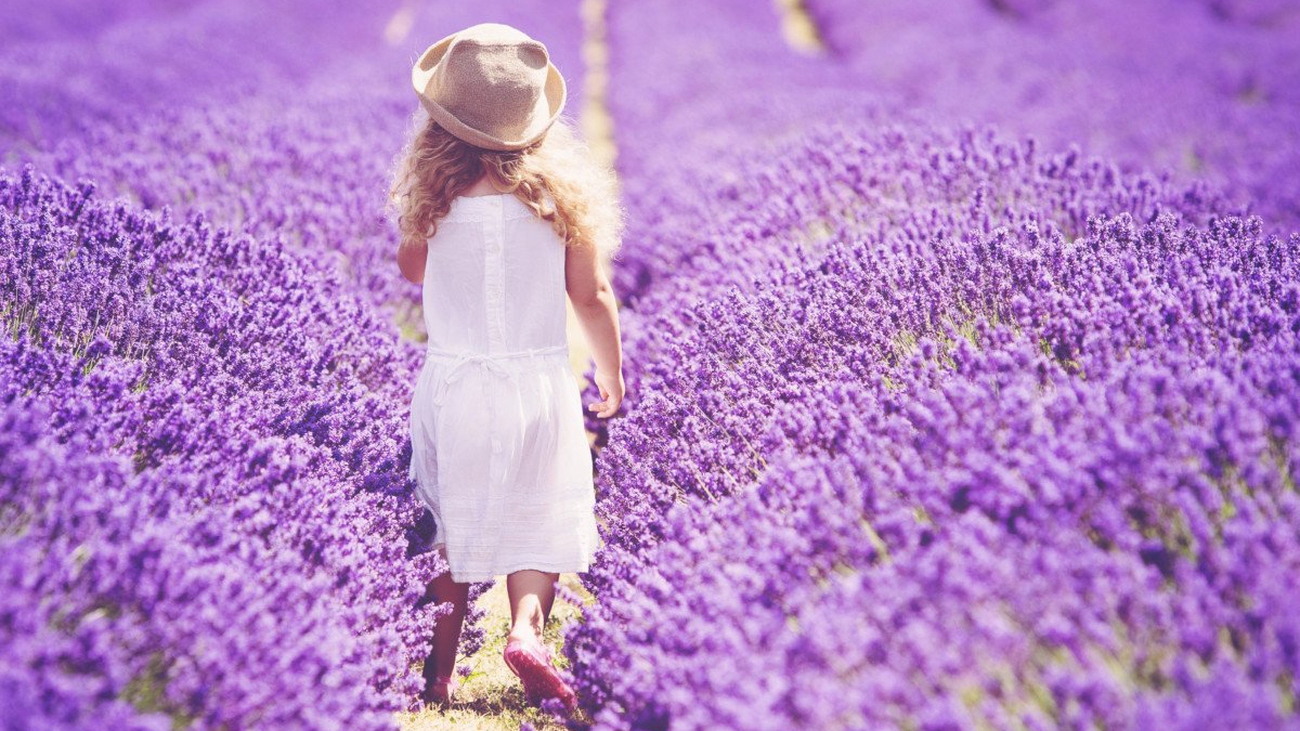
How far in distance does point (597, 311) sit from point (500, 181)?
41cm

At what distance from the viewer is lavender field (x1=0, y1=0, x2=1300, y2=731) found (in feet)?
4.43

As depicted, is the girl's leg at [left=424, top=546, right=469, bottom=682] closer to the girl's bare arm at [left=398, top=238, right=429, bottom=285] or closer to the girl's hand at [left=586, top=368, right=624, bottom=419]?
the girl's hand at [left=586, top=368, right=624, bottom=419]

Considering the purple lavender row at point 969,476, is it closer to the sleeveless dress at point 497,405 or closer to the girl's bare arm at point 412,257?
the sleeveless dress at point 497,405

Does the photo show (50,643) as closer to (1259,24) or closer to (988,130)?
(988,130)

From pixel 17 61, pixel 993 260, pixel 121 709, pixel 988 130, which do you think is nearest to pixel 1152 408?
pixel 993 260

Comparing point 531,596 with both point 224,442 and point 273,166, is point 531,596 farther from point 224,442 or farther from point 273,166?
point 273,166

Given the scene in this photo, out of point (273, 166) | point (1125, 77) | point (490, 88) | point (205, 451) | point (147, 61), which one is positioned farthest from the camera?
point (1125, 77)

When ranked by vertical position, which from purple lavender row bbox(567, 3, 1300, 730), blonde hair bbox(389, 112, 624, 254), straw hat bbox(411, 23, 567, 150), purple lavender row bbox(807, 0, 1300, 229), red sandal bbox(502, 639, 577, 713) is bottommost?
red sandal bbox(502, 639, 577, 713)

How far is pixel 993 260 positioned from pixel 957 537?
3.90ft

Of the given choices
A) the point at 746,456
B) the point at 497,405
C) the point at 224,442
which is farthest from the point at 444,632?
the point at 746,456

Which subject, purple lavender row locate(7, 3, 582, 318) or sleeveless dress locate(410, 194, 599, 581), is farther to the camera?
purple lavender row locate(7, 3, 582, 318)

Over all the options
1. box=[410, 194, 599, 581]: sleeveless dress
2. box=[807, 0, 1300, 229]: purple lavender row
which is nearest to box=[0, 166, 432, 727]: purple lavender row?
box=[410, 194, 599, 581]: sleeveless dress

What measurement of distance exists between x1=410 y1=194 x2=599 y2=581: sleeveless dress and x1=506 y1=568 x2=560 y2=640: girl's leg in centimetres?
3

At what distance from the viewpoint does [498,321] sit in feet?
7.63
